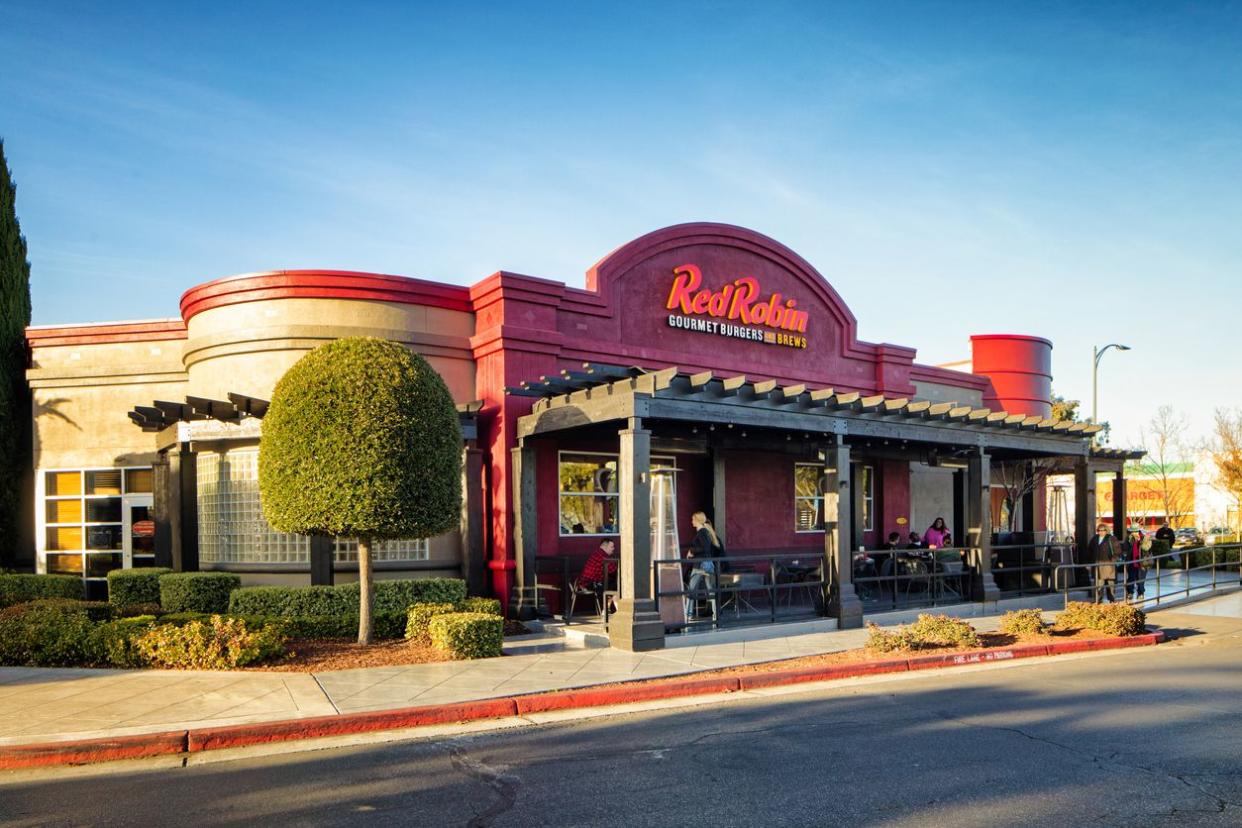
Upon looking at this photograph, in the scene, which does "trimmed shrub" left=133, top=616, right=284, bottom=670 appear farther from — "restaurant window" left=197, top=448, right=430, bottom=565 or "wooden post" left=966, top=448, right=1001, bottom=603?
"wooden post" left=966, top=448, right=1001, bottom=603

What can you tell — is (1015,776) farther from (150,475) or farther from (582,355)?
(150,475)

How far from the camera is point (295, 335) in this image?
15.4 metres

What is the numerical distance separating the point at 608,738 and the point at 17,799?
14.5ft

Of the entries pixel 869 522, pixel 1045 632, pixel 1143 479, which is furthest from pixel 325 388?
pixel 1143 479

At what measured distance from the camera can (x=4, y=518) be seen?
17.7 metres

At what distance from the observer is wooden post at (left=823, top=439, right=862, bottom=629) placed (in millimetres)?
14766

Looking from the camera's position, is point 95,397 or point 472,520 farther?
point 95,397

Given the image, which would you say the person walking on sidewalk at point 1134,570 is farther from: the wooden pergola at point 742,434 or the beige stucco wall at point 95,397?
the beige stucco wall at point 95,397

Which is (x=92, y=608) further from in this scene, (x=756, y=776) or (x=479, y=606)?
(x=756, y=776)

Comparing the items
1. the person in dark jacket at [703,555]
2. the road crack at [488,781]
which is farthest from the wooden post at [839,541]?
the road crack at [488,781]

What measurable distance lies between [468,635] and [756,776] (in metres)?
5.55

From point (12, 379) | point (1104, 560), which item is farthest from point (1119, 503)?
point (12, 379)

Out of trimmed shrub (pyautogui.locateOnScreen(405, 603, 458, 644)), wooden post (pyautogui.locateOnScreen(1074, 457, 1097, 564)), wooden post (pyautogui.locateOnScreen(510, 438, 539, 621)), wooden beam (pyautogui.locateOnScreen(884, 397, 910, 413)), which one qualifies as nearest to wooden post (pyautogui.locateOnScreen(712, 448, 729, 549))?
wooden beam (pyautogui.locateOnScreen(884, 397, 910, 413))

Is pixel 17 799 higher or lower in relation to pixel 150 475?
lower
